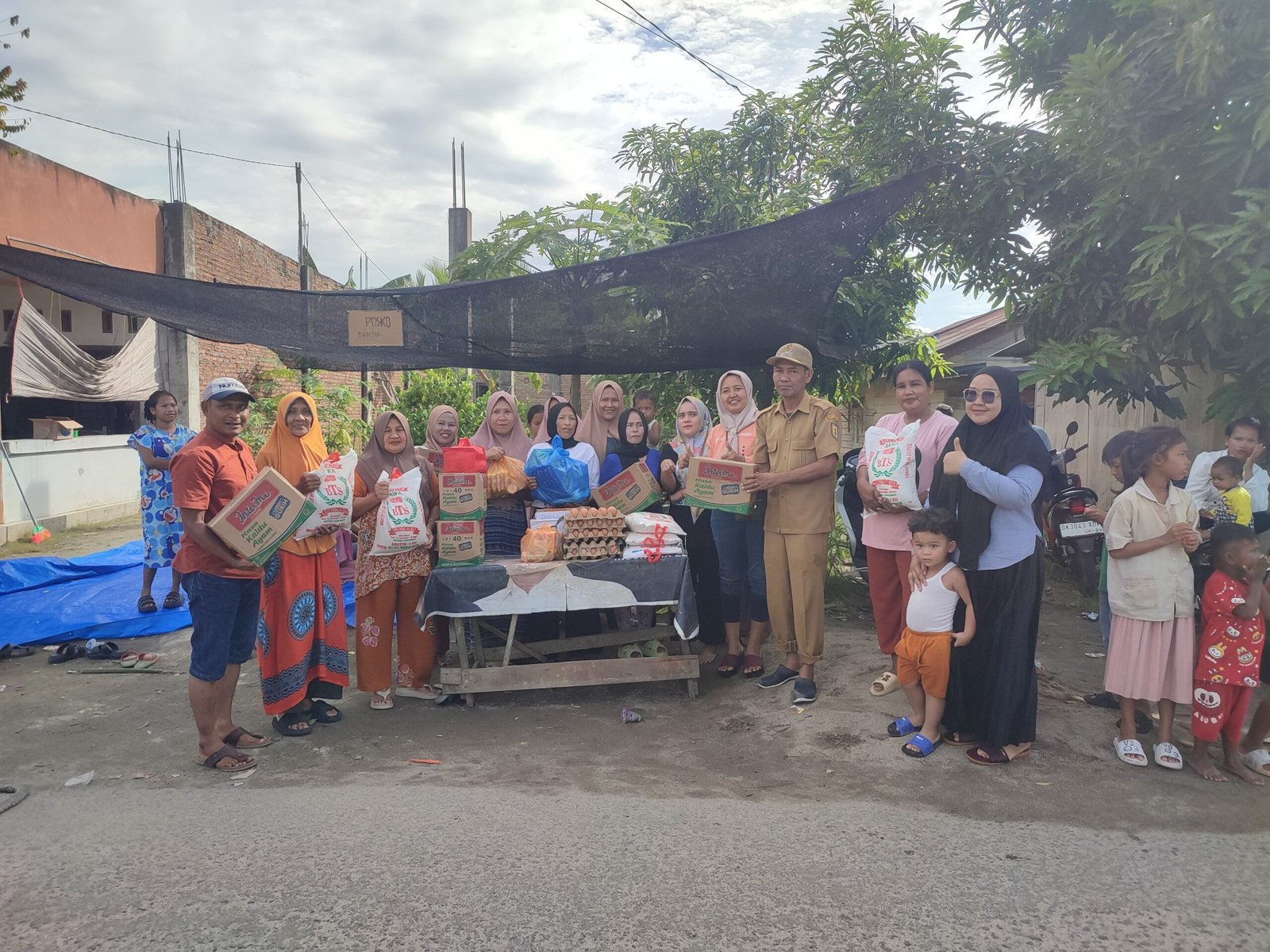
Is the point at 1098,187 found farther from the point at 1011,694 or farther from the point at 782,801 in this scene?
the point at 782,801

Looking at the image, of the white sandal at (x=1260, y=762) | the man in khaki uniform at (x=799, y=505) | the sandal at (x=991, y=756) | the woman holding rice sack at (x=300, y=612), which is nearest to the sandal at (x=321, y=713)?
the woman holding rice sack at (x=300, y=612)

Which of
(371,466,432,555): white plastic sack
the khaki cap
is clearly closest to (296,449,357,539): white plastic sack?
(371,466,432,555): white plastic sack

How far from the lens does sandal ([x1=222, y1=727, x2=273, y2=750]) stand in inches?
163

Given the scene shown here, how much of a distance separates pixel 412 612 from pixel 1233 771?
4.12 metres

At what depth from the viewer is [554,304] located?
210 inches

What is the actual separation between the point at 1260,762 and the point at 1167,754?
383mm

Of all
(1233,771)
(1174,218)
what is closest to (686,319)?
(1174,218)

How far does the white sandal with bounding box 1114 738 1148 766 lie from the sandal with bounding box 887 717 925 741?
859 mm

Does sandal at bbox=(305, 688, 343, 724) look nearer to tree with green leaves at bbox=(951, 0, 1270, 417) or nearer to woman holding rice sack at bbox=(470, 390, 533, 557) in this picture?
woman holding rice sack at bbox=(470, 390, 533, 557)

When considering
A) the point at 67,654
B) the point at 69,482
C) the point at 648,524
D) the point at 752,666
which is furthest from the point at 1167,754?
the point at 69,482

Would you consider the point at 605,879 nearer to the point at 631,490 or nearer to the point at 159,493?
the point at 631,490

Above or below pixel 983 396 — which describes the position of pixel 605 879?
below

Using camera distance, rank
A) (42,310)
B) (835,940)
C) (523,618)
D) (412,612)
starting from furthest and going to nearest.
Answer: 1. (42,310)
2. (523,618)
3. (412,612)
4. (835,940)

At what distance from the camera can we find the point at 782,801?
11.3ft
